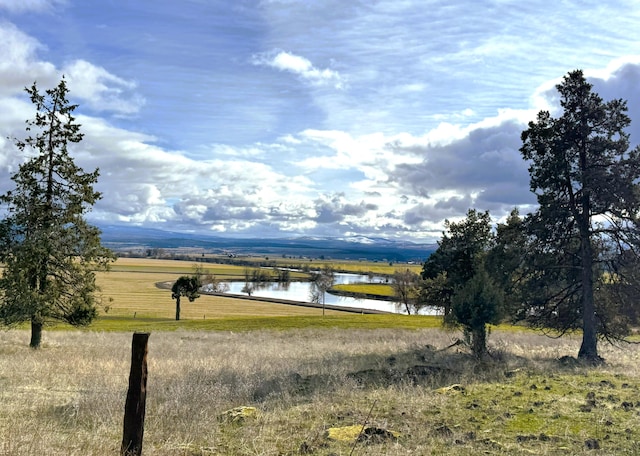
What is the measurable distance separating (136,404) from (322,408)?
481 cm

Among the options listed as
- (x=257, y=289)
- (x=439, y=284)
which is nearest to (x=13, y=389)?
(x=439, y=284)

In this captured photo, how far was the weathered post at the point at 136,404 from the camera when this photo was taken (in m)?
6.61

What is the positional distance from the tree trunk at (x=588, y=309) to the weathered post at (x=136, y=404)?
21.1 meters

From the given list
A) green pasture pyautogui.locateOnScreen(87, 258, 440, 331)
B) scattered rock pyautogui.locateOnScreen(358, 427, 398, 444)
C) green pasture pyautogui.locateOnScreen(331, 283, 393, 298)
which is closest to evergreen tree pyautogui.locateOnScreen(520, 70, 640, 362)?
scattered rock pyautogui.locateOnScreen(358, 427, 398, 444)

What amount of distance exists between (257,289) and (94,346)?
118534 millimetres

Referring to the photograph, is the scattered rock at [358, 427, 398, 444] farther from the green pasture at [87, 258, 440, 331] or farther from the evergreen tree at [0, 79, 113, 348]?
the green pasture at [87, 258, 440, 331]

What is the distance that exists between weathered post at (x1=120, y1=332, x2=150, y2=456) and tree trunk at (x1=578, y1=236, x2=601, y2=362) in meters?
21.1

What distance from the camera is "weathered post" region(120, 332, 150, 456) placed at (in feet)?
21.7

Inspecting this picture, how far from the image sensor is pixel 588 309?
2178 cm

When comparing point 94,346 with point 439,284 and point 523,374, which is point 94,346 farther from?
point 523,374

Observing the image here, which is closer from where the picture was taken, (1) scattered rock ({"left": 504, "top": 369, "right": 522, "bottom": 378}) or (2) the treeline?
(1) scattered rock ({"left": 504, "top": 369, "right": 522, "bottom": 378})

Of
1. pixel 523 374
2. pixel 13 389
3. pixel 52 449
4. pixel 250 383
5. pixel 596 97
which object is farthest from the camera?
pixel 596 97

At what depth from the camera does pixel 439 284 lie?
24109 millimetres

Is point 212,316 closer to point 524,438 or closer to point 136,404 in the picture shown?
point 524,438
